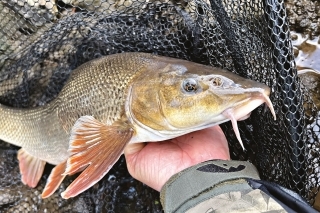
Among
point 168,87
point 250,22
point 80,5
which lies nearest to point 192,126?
point 168,87

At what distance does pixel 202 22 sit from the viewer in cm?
236

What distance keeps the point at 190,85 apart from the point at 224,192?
459mm

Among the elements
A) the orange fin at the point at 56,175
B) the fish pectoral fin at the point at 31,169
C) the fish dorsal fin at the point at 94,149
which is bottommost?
the fish pectoral fin at the point at 31,169

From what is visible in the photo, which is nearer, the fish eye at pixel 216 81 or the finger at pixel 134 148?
the fish eye at pixel 216 81

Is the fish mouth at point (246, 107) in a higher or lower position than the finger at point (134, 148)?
higher

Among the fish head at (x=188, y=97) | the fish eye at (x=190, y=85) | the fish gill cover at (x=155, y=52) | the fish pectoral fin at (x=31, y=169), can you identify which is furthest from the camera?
the fish pectoral fin at (x=31, y=169)

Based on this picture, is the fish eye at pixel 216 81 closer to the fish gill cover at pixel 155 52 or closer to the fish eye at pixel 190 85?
the fish eye at pixel 190 85

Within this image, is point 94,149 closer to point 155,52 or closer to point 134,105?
point 134,105

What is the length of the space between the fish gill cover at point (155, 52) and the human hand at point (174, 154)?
29 cm

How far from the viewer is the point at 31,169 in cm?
270

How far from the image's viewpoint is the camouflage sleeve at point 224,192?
1.53 metres

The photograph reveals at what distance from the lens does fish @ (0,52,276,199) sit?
169 cm

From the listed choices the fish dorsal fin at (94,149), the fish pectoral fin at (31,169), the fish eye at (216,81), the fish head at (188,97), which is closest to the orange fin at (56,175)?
the fish pectoral fin at (31,169)

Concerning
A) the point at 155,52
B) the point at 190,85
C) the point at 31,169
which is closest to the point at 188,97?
the point at 190,85
